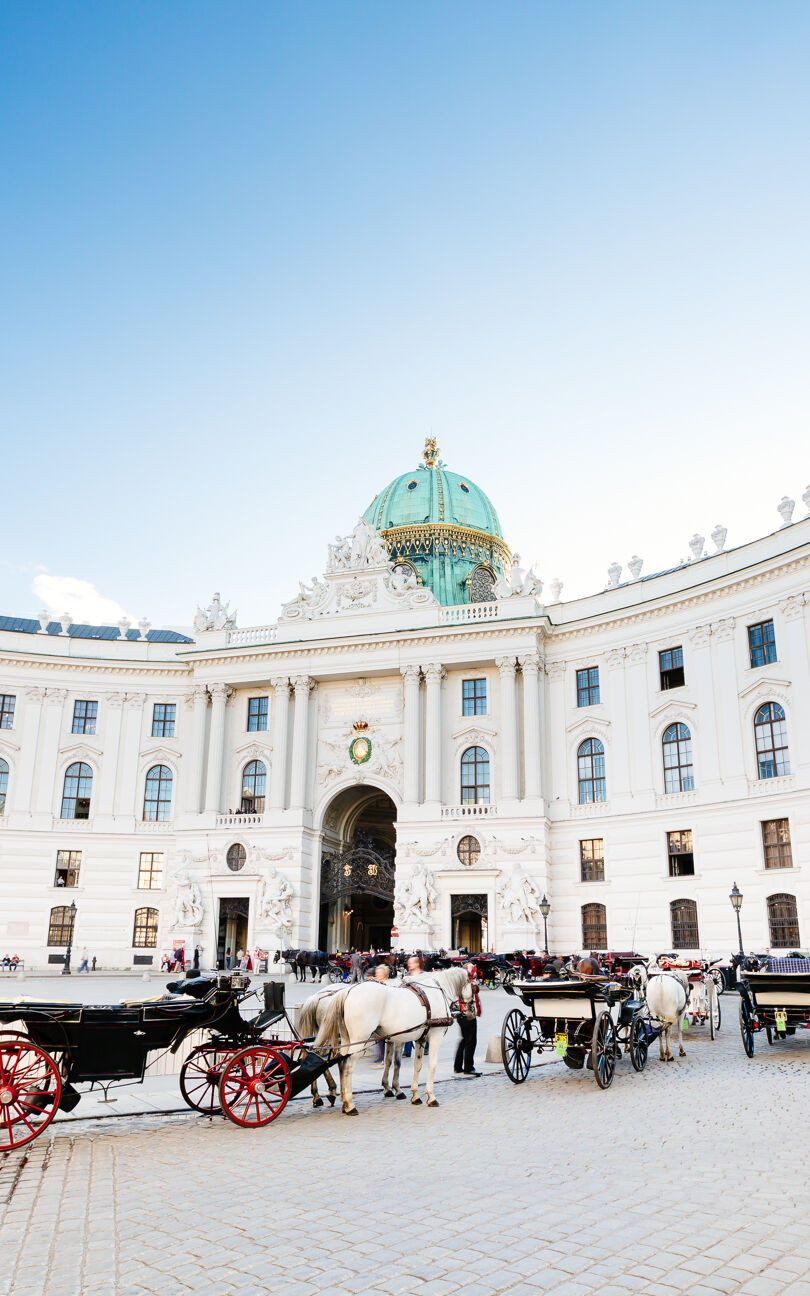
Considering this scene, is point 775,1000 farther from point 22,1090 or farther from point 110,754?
point 110,754

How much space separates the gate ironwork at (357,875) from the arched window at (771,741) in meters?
17.6

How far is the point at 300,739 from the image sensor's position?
48406mm

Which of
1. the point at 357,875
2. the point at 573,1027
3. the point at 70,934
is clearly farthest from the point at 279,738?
the point at 573,1027

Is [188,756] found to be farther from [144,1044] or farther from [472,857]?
[144,1044]

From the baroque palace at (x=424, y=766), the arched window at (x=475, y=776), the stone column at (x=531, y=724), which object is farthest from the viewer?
the arched window at (x=475, y=776)

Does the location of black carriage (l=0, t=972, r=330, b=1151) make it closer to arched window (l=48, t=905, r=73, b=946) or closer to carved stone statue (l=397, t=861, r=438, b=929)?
carved stone statue (l=397, t=861, r=438, b=929)

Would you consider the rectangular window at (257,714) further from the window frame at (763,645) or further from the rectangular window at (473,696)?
the window frame at (763,645)

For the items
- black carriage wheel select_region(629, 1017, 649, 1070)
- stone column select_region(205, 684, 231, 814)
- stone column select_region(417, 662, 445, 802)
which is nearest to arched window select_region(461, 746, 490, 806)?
stone column select_region(417, 662, 445, 802)

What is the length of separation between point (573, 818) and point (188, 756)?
65.8ft

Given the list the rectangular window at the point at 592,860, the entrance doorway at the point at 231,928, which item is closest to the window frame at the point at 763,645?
the rectangular window at the point at 592,860

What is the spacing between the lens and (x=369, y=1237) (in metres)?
6.95

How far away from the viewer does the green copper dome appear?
56562 mm

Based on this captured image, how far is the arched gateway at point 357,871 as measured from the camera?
153ft

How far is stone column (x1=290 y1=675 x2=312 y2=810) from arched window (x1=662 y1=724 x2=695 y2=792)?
56.5ft
